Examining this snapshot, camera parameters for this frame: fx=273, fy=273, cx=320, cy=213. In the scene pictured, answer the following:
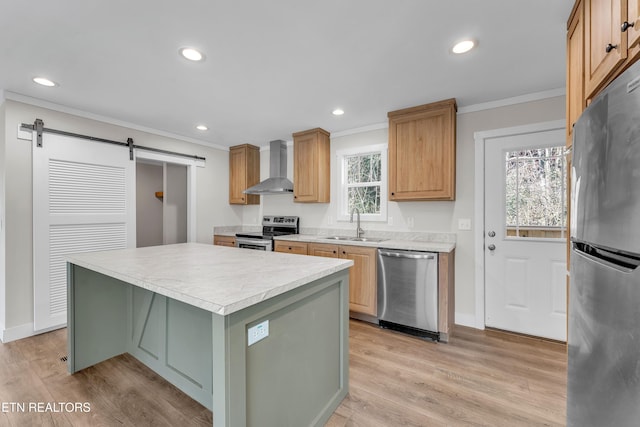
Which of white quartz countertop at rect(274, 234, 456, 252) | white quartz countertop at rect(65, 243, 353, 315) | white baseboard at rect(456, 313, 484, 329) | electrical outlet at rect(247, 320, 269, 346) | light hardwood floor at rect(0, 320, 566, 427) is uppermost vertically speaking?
white quartz countertop at rect(65, 243, 353, 315)

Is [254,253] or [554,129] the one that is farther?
[554,129]

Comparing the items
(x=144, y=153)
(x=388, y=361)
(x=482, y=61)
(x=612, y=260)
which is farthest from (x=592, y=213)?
(x=144, y=153)

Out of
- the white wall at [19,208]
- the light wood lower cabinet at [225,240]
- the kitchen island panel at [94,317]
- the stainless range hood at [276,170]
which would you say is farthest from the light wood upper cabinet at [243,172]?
the kitchen island panel at [94,317]

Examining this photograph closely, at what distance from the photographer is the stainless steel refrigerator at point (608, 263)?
0.75m

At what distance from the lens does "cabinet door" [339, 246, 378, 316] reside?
2.93 m

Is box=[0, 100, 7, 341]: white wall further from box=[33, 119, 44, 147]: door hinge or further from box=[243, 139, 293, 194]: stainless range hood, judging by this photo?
box=[243, 139, 293, 194]: stainless range hood

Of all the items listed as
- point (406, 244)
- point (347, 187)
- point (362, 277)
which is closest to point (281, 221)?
point (347, 187)

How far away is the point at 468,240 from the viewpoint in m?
2.94

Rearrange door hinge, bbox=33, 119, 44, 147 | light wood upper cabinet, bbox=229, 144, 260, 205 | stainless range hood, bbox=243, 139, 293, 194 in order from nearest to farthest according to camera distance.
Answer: door hinge, bbox=33, 119, 44, 147, stainless range hood, bbox=243, 139, 293, 194, light wood upper cabinet, bbox=229, 144, 260, 205

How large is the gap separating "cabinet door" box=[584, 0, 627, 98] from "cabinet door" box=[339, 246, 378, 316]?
2079 mm

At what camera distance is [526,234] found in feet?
8.84

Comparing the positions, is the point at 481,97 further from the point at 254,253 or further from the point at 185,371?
the point at 185,371

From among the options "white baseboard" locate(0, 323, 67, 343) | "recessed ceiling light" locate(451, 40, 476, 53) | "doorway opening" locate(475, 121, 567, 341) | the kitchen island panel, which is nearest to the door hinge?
the kitchen island panel

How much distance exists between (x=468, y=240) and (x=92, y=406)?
11.2 ft
